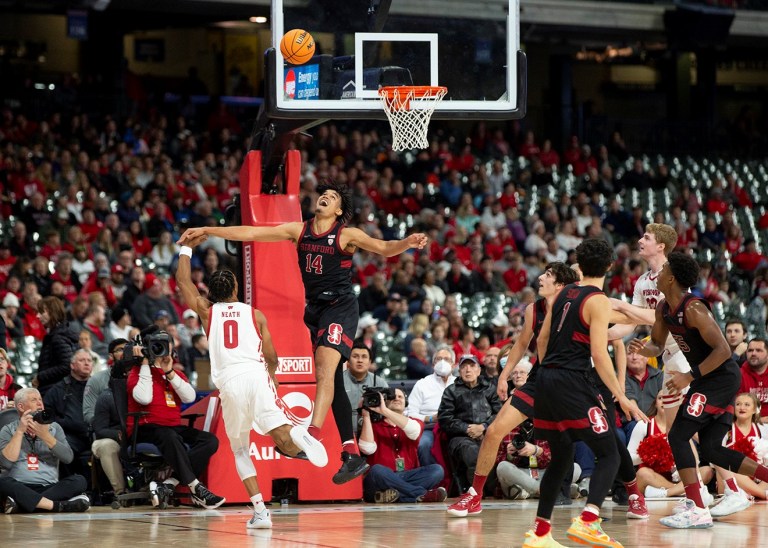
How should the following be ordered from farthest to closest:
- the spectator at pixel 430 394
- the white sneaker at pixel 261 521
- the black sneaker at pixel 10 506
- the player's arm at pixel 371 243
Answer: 1. the spectator at pixel 430 394
2. the black sneaker at pixel 10 506
3. the player's arm at pixel 371 243
4. the white sneaker at pixel 261 521

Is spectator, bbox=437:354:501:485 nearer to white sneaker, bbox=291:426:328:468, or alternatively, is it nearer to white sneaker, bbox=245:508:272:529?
white sneaker, bbox=291:426:328:468

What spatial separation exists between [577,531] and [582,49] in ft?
91.4

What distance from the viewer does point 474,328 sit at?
18594 mm

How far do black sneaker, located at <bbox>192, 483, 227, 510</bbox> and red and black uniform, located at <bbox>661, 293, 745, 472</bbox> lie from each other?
13.1 feet

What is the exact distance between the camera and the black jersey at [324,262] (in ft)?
34.0

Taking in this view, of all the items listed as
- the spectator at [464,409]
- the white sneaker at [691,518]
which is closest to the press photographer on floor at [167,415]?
the spectator at [464,409]

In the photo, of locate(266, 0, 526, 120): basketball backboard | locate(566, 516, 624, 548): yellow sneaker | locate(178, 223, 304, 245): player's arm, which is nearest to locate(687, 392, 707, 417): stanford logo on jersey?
locate(566, 516, 624, 548): yellow sneaker

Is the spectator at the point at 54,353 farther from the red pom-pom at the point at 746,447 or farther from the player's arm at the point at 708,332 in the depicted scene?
the red pom-pom at the point at 746,447

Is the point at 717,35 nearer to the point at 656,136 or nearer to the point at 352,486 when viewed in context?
the point at 656,136

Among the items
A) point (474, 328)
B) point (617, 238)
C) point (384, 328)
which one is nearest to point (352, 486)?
point (384, 328)

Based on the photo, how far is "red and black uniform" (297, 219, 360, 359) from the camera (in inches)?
406

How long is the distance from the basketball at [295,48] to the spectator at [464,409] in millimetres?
3537

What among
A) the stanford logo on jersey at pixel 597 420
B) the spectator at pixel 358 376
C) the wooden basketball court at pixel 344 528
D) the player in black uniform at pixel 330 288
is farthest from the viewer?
the spectator at pixel 358 376

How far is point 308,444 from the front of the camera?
975 centimetres
